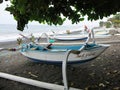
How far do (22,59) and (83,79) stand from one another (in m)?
3.13

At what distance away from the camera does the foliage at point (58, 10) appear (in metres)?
3.57

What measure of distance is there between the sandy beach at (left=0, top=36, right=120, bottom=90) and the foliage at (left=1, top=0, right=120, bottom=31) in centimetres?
153

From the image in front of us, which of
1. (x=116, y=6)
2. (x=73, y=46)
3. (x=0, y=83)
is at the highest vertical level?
(x=116, y=6)

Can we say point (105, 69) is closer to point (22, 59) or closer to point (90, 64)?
point (90, 64)

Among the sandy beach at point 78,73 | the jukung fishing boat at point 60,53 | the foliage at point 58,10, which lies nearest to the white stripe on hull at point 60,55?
the jukung fishing boat at point 60,53

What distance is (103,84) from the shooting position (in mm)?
5305

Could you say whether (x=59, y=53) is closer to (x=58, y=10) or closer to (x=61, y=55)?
(x=61, y=55)

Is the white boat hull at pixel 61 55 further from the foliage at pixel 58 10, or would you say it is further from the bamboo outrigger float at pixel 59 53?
the foliage at pixel 58 10

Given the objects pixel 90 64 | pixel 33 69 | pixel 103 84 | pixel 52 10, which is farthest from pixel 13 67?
pixel 52 10

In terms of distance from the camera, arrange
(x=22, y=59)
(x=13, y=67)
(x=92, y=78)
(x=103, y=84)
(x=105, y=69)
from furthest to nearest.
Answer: (x=22, y=59), (x=13, y=67), (x=105, y=69), (x=92, y=78), (x=103, y=84)

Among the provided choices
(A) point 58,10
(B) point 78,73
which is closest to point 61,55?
(B) point 78,73

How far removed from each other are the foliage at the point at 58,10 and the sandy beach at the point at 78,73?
1527 millimetres

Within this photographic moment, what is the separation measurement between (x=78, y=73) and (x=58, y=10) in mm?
2528

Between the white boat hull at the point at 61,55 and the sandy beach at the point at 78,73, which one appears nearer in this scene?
the sandy beach at the point at 78,73
